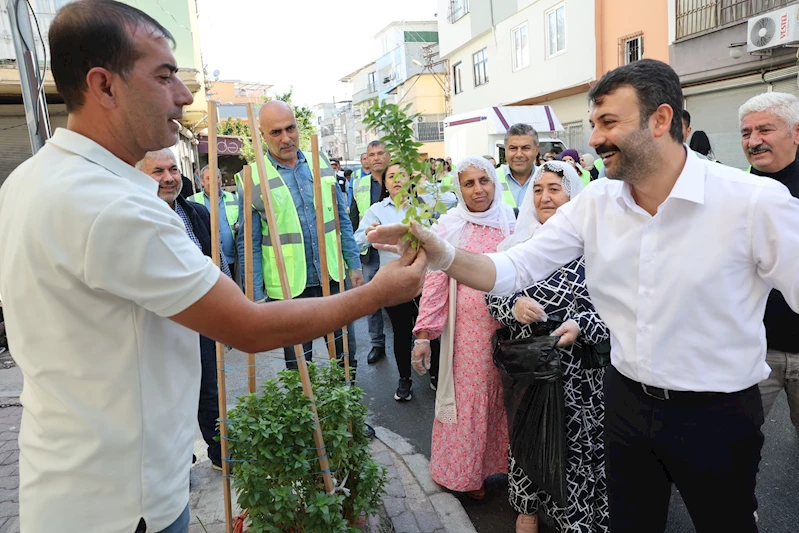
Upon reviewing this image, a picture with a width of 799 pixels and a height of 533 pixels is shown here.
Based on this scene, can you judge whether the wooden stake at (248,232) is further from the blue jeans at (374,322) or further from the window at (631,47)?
the window at (631,47)

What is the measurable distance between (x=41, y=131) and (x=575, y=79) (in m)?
16.3

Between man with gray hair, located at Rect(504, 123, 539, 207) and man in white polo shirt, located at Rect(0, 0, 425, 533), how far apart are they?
4045 millimetres

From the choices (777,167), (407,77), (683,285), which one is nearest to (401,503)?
(683,285)

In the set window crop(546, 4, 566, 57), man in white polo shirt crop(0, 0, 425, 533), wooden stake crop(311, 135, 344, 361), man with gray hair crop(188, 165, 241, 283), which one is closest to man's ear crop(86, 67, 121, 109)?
man in white polo shirt crop(0, 0, 425, 533)

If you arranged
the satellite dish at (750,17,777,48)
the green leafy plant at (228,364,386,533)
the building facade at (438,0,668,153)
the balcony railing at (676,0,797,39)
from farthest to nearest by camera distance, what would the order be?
1. the building facade at (438,0,668,153)
2. the balcony railing at (676,0,797,39)
3. the satellite dish at (750,17,777,48)
4. the green leafy plant at (228,364,386,533)

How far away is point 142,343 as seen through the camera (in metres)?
1.29

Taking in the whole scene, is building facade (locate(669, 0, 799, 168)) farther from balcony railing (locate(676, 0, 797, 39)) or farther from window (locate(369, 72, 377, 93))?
window (locate(369, 72, 377, 93))

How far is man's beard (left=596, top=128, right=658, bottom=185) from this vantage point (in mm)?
1836

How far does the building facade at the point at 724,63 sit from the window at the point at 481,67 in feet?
31.8

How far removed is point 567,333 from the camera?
2.56 meters

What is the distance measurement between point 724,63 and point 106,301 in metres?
13.9

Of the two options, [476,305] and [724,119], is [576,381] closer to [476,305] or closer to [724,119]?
[476,305]

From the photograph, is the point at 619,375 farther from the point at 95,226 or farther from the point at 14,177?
the point at 14,177

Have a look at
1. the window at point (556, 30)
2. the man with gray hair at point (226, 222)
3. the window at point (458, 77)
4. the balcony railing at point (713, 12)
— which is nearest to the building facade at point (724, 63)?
the balcony railing at point (713, 12)
